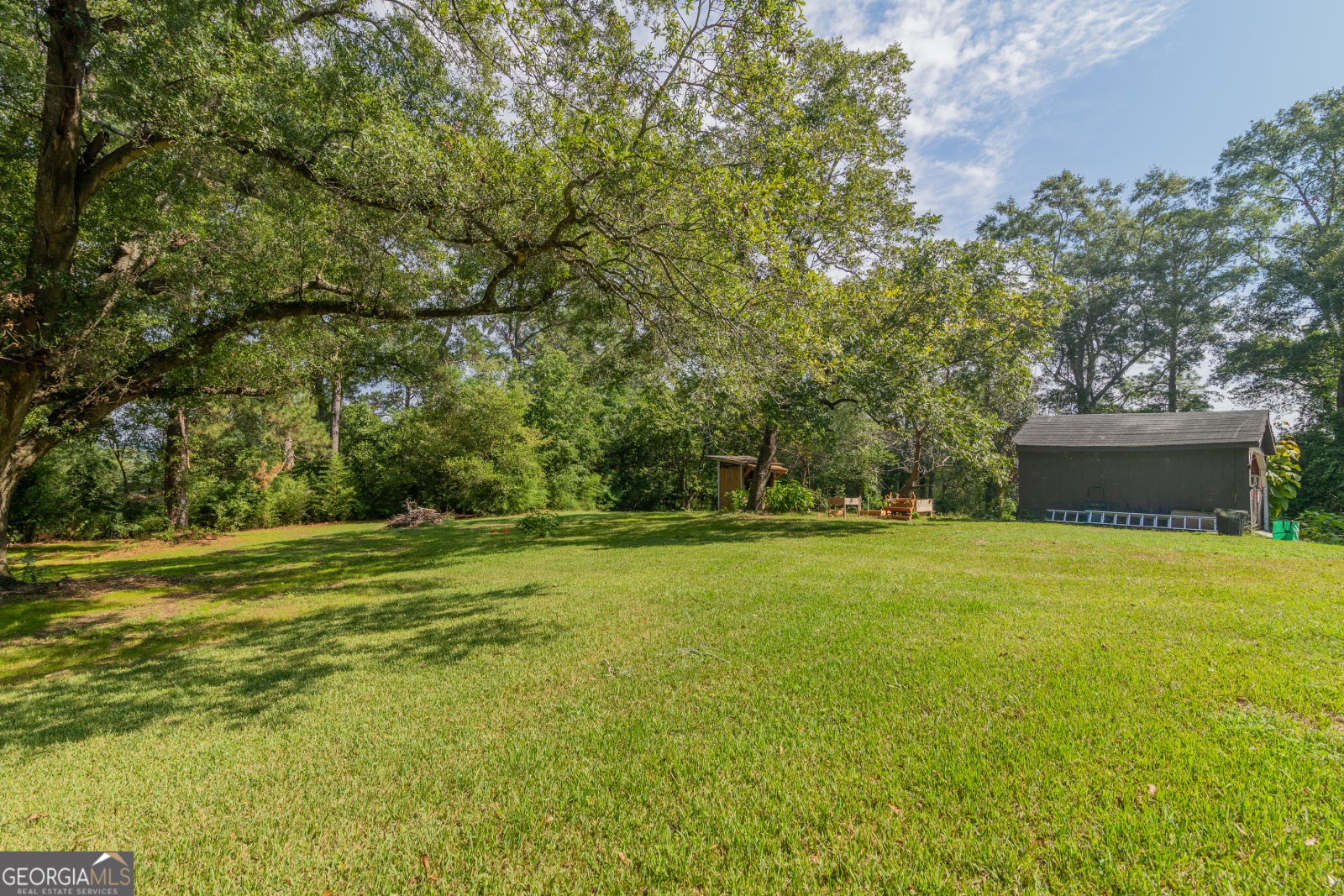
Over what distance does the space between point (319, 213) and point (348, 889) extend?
8.46 metres

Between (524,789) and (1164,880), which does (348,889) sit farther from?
(1164,880)

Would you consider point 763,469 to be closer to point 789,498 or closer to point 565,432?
point 789,498

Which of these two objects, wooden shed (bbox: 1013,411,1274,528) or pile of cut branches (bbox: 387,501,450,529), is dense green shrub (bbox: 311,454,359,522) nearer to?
pile of cut branches (bbox: 387,501,450,529)

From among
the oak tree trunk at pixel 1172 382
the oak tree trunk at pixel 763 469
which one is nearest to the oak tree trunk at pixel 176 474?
the oak tree trunk at pixel 763 469

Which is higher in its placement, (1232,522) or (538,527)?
(1232,522)

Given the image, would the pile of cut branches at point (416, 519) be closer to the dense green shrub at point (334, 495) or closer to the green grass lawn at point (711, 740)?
the dense green shrub at point (334, 495)

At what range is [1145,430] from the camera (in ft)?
59.7

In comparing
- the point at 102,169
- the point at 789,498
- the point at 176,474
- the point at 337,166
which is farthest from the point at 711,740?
the point at 176,474

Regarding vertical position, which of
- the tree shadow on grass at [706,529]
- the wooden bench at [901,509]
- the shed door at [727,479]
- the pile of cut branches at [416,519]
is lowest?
the pile of cut branches at [416,519]

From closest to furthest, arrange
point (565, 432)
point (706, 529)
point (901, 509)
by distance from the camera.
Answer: point (706, 529)
point (901, 509)
point (565, 432)

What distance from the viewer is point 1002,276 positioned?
15.2 metres

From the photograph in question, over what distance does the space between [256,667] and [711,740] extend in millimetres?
4514

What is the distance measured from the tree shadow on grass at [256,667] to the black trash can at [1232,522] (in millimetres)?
17770

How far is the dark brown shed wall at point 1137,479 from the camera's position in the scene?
16.4 metres
